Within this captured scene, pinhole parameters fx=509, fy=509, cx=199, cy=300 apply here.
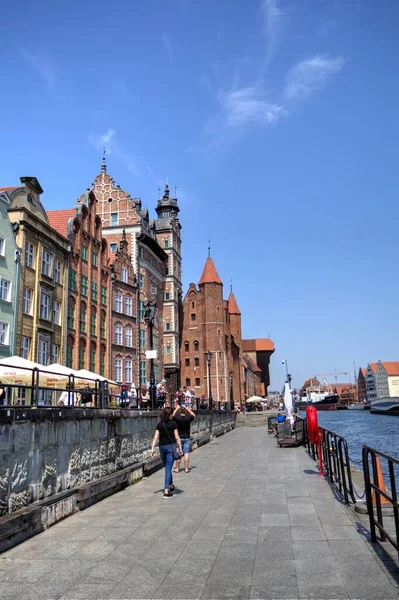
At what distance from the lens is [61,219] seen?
36.3 m

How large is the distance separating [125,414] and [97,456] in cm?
242

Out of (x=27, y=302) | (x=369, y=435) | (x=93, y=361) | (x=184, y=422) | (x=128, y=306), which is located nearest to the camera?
(x=184, y=422)

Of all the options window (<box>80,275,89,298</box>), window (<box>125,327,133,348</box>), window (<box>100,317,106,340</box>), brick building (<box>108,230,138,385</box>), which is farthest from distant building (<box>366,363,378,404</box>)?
window (<box>80,275,89,298</box>)

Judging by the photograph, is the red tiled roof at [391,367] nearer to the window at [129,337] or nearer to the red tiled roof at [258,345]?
the red tiled roof at [258,345]

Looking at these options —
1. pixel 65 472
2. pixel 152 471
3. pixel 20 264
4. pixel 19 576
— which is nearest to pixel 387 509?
pixel 19 576

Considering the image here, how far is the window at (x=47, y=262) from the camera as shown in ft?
101

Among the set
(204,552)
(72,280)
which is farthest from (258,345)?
(204,552)

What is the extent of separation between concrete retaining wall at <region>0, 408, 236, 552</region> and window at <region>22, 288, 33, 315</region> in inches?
653

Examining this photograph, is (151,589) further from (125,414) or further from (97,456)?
(125,414)

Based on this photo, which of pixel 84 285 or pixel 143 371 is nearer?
pixel 84 285

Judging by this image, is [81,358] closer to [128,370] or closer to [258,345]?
[128,370]

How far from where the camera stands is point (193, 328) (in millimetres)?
73312

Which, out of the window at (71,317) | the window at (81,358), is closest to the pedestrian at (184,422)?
the window at (71,317)

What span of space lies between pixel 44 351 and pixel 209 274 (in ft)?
156
